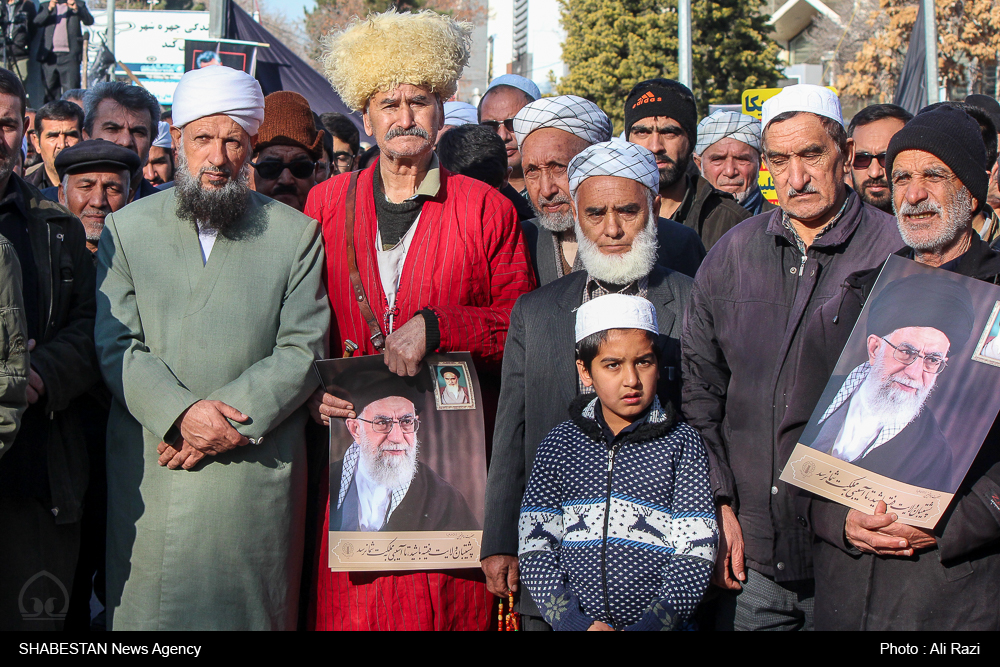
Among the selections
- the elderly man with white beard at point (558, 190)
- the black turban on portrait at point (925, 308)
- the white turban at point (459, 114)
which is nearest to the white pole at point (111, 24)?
the white turban at point (459, 114)

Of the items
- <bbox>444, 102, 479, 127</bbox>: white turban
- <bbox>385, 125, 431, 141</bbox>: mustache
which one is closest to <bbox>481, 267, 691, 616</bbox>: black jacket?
<bbox>385, 125, 431, 141</bbox>: mustache

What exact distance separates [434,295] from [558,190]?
0.81 metres

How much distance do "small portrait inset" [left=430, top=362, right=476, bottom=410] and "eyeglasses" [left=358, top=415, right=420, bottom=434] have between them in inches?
4.2

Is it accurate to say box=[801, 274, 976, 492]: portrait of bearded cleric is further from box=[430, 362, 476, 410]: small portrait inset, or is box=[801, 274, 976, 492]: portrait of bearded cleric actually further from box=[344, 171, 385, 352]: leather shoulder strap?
box=[344, 171, 385, 352]: leather shoulder strap

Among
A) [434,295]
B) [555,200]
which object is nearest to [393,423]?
[434,295]

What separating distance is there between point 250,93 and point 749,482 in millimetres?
2279

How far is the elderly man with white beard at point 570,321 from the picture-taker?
3.29 metres

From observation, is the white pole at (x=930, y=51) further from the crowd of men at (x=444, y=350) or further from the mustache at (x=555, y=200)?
the crowd of men at (x=444, y=350)

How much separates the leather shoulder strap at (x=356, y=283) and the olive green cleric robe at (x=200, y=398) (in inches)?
5.9

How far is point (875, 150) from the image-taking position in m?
5.54

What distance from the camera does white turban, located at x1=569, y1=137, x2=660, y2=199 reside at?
3.47m

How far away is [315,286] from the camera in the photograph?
3.64 m

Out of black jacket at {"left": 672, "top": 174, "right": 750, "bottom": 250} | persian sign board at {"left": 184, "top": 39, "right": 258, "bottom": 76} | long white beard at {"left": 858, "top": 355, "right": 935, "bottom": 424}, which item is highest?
persian sign board at {"left": 184, "top": 39, "right": 258, "bottom": 76}

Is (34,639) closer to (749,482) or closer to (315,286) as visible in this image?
(315,286)
